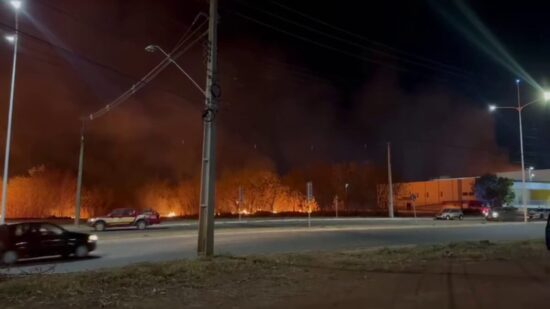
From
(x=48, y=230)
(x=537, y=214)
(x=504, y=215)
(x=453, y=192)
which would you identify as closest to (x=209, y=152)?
(x=48, y=230)

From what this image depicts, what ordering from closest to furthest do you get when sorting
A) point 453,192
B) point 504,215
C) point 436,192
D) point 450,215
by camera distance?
point 504,215, point 450,215, point 453,192, point 436,192

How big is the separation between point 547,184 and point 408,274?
10250 cm

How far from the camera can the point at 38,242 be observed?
19.5 metres

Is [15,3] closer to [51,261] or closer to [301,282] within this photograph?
[51,261]

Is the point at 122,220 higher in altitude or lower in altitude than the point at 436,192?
lower

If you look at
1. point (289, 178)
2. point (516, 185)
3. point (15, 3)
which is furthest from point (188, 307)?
point (516, 185)

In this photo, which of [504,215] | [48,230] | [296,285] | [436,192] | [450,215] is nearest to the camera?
[296,285]

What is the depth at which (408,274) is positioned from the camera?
13.6 metres

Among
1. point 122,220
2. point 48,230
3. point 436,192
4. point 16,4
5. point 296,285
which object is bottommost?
point 296,285

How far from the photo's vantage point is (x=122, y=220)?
3991 cm

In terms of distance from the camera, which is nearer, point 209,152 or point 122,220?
point 209,152

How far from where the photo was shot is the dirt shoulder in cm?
974

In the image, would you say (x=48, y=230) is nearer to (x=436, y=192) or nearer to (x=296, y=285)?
(x=296, y=285)

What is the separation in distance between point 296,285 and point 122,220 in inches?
1196
